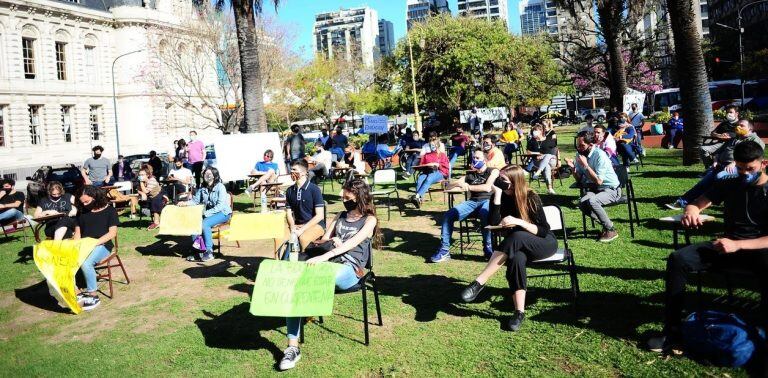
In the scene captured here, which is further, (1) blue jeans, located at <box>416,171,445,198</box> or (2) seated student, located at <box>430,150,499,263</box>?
(1) blue jeans, located at <box>416,171,445,198</box>

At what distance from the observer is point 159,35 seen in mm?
30922

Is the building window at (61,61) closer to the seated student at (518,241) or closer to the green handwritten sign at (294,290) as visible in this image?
the green handwritten sign at (294,290)

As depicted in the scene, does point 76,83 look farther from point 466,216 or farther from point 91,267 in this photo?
point 466,216

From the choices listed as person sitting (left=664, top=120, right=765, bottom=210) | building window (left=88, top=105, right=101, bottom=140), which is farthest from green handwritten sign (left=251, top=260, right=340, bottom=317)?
building window (left=88, top=105, right=101, bottom=140)

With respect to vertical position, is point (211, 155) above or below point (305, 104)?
below

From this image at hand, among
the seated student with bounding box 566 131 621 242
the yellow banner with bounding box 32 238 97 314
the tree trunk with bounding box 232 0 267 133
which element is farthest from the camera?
the tree trunk with bounding box 232 0 267 133

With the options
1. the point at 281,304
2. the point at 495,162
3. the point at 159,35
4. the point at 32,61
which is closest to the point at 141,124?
the point at 32,61

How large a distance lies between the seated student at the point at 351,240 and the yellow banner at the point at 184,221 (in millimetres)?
3792

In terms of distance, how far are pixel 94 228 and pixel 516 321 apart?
5442mm

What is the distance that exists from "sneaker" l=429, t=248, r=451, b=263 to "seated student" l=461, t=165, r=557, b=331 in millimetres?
2323

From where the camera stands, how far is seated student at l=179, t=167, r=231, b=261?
9.04 m

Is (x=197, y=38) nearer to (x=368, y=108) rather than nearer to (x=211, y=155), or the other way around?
(x=211, y=155)

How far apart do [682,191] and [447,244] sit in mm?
6219

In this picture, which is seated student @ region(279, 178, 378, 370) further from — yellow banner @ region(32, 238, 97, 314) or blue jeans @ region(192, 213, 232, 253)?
blue jeans @ region(192, 213, 232, 253)
